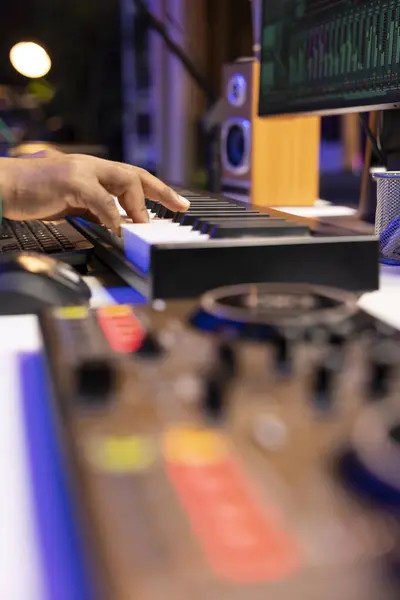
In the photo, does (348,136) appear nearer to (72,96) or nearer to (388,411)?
(72,96)

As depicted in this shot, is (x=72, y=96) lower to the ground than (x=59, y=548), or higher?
higher

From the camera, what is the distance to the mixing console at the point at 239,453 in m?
0.20

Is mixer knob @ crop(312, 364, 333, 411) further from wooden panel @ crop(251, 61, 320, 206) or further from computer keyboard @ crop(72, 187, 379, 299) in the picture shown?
wooden panel @ crop(251, 61, 320, 206)

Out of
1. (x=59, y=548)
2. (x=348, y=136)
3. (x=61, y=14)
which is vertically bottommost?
(x=59, y=548)

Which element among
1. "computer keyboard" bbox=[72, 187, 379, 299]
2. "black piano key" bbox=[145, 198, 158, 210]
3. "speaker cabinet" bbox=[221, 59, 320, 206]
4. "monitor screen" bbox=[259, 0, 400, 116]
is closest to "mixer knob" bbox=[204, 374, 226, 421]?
"computer keyboard" bbox=[72, 187, 379, 299]

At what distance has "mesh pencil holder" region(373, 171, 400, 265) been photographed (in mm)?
848

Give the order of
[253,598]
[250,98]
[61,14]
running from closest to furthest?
[253,598] < [250,98] < [61,14]

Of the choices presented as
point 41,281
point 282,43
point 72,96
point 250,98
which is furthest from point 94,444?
point 72,96

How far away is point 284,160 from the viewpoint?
1.61m

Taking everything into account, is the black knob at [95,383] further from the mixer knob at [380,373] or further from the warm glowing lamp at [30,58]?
the warm glowing lamp at [30,58]

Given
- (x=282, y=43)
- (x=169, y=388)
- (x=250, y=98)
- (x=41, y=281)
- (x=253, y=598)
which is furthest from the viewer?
(x=250, y=98)

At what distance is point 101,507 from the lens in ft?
0.77

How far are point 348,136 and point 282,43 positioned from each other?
2581 mm

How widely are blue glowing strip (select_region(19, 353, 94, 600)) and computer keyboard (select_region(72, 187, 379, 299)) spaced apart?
17cm
